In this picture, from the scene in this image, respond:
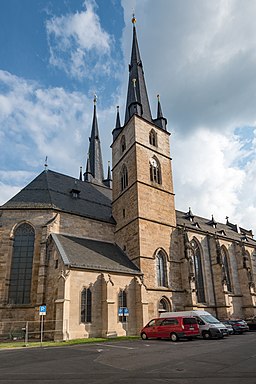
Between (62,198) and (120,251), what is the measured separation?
702 centimetres

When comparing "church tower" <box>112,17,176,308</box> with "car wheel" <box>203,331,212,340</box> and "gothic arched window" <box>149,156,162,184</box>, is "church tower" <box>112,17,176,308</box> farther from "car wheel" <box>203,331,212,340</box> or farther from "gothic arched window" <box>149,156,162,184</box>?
"car wheel" <box>203,331,212,340</box>

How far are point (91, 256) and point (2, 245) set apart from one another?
6887 mm

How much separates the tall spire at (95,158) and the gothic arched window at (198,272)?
62.3 ft

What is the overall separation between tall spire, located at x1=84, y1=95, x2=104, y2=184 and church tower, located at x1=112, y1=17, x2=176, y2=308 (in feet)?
40.3

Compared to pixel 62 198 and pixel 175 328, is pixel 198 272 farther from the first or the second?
pixel 62 198

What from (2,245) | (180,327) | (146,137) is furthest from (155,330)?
(146,137)

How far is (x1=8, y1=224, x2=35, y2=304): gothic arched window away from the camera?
2064cm

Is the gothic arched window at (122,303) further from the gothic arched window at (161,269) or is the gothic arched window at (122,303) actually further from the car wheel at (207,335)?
the car wheel at (207,335)

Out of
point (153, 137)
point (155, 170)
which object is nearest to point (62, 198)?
point (155, 170)

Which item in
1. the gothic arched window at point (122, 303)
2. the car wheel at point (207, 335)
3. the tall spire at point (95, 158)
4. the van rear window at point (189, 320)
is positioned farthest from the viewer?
the tall spire at point (95, 158)

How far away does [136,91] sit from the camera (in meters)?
32.2

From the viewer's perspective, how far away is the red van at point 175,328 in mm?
15438

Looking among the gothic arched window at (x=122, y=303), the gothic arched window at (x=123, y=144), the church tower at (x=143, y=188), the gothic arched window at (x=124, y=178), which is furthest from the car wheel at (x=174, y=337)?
the gothic arched window at (x=123, y=144)

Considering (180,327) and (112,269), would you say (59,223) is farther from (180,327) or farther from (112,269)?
(180,327)
